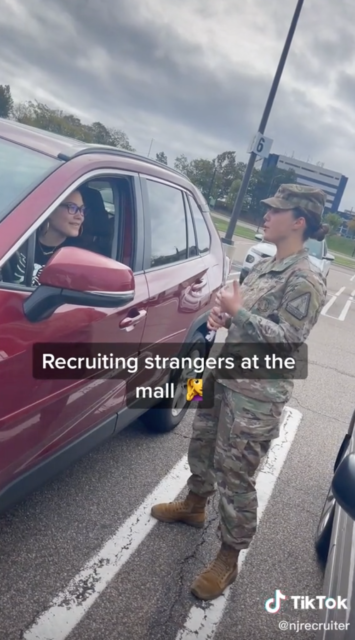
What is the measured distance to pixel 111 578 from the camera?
7.63ft

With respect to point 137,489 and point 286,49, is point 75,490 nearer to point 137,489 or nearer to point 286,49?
point 137,489

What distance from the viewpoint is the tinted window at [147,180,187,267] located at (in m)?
2.79

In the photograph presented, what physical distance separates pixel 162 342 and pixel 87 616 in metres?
1.44

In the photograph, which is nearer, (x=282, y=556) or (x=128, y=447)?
(x=282, y=556)

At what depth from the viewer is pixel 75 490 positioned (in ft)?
9.48

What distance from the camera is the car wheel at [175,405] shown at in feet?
11.7

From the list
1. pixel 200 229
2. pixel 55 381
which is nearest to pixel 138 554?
pixel 55 381

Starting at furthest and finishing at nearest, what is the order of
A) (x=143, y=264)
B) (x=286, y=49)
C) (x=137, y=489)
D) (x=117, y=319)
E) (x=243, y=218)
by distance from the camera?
1. (x=243, y=218)
2. (x=286, y=49)
3. (x=137, y=489)
4. (x=143, y=264)
5. (x=117, y=319)

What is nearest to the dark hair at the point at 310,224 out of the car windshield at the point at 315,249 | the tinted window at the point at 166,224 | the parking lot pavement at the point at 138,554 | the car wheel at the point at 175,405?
the tinted window at the point at 166,224

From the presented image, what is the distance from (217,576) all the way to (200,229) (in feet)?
7.76

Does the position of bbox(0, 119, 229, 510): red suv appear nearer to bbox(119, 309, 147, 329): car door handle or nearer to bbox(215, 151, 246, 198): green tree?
bbox(119, 309, 147, 329): car door handle

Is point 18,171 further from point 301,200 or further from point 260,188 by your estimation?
point 260,188

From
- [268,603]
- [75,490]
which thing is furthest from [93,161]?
[268,603]

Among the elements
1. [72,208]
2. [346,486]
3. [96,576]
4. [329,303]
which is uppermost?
[72,208]
